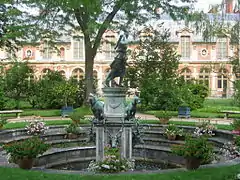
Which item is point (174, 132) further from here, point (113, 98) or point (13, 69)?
point (13, 69)

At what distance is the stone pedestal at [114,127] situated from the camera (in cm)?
959

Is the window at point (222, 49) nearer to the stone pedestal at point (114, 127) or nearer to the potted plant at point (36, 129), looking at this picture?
the potted plant at point (36, 129)

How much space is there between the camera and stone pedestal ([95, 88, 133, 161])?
378 inches

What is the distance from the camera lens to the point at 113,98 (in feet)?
33.2

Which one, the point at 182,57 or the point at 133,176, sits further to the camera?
the point at 182,57

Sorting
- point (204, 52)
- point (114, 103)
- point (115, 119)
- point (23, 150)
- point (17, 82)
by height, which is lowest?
point (23, 150)

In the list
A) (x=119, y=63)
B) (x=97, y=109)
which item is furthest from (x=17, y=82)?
(x=97, y=109)

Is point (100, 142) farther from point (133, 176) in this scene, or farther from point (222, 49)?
point (222, 49)

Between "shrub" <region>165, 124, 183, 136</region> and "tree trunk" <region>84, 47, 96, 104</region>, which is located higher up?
"tree trunk" <region>84, 47, 96, 104</region>

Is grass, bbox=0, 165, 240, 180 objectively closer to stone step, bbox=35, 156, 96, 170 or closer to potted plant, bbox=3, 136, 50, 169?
potted plant, bbox=3, 136, 50, 169

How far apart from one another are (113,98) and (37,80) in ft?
54.3

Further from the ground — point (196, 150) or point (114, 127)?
point (114, 127)

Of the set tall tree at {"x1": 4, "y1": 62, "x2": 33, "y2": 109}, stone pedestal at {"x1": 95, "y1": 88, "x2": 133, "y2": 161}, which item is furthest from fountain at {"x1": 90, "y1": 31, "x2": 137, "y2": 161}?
tall tree at {"x1": 4, "y1": 62, "x2": 33, "y2": 109}

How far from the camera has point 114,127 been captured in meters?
9.80
